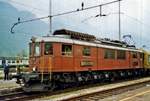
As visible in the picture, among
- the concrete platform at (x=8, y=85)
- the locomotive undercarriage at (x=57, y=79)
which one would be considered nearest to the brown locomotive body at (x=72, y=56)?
the locomotive undercarriage at (x=57, y=79)

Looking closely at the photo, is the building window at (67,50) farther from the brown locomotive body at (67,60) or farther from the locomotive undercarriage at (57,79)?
the locomotive undercarriage at (57,79)

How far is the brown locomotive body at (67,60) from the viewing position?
21672 mm

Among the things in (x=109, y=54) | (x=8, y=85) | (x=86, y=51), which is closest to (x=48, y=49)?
(x=86, y=51)

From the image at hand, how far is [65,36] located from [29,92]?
177 inches

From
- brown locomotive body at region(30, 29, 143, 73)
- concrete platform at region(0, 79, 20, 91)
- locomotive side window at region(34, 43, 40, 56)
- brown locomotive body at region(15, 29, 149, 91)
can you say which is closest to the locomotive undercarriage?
brown locomotive body at region(15, 29, 149, 91)

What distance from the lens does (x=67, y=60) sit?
75.3 feet

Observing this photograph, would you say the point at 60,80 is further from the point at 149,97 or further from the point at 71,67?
the point at 149,97

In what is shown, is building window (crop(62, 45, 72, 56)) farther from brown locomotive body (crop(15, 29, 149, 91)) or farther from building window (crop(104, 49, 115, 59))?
building window (crop(104, 49, 115, 59))

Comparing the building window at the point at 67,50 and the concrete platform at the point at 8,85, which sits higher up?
the building window at the point at 67,50

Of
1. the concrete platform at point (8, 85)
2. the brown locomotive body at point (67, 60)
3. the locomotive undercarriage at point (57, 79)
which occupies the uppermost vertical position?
the brown locomotive body at point (67, 60)

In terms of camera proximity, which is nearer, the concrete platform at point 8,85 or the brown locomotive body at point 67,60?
the brown locomotive body at point 67,60

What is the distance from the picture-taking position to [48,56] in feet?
72.8

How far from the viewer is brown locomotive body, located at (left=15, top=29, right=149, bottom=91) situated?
71.1 ft

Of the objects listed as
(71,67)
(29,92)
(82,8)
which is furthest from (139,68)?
(29,92)
